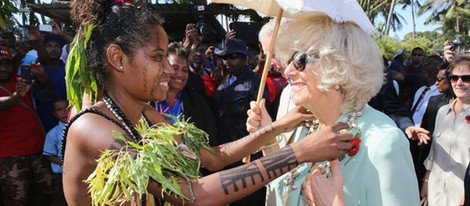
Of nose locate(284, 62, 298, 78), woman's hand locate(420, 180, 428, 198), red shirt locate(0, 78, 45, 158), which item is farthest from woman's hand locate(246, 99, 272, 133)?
red shirt locate(0, 78, 45, 158)

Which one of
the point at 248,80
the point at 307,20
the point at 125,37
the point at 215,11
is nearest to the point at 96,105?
the point at 125,37

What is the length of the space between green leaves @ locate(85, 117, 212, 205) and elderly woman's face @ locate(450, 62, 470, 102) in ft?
10.0

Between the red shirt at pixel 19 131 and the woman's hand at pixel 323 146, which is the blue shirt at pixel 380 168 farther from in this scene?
the red shirt at pixel 19 131

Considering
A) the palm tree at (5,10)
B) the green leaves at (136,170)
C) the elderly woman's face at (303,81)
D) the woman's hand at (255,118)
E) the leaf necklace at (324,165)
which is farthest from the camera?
the palm tree at (5,10)

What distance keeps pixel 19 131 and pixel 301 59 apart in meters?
4.04

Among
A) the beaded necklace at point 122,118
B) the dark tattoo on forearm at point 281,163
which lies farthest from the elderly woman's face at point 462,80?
the beaded necklace at point 122,118

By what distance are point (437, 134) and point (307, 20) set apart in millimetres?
2734

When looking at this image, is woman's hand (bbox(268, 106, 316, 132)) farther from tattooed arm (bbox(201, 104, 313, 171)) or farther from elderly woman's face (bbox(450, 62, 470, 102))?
elderly woman's face (bbox(450, 62, 470, 102))

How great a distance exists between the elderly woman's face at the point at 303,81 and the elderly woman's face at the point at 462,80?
2.39m

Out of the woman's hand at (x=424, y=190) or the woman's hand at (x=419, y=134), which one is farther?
the woman's hand at (x=424, y=190)

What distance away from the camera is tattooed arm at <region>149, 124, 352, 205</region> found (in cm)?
186

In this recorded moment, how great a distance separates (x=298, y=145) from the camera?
1.91 metres

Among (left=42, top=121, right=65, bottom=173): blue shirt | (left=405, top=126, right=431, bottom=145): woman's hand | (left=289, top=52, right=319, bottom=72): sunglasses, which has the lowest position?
(left=405, top=126, right=431, bottom=145): woman's hand

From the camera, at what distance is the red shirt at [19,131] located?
5035 mm
